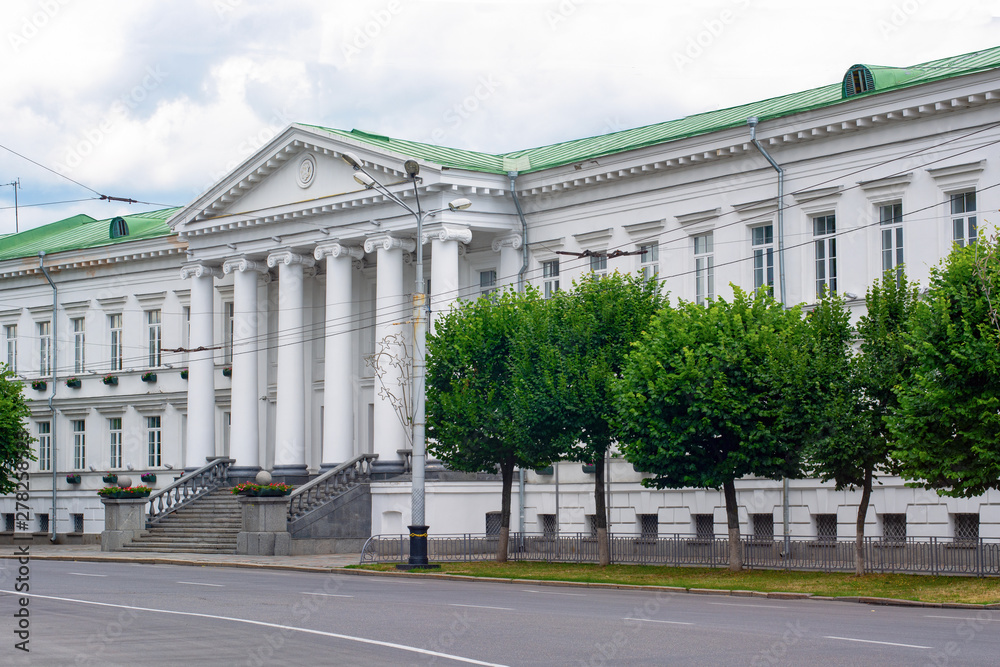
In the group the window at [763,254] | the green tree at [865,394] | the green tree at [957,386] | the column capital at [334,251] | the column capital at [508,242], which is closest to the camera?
the green tree at [957,386]

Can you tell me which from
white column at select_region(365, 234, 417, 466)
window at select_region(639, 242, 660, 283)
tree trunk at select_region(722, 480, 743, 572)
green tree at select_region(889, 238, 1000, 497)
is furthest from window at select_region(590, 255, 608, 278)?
green tree at select_region(889, 238, 1000, 497)

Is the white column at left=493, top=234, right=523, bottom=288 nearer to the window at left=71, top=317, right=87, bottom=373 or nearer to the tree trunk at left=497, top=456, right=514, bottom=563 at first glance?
the tree trunk at left=497, top=456, right=514, bottom=563

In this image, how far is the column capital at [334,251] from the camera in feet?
146

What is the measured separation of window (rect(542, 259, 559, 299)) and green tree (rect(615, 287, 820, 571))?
455 inches

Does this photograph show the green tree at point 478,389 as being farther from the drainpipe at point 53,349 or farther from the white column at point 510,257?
the drainpipe at point 53,349

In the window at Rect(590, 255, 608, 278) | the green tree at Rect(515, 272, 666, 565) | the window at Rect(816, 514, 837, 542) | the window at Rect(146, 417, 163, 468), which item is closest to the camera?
the green tree at Rect(515, 272, 666, 565)

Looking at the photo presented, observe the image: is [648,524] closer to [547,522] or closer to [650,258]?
[547,522]

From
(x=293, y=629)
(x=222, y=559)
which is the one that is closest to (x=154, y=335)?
(x=222, y=559)

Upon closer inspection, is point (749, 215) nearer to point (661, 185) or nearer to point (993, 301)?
point (661, 185)

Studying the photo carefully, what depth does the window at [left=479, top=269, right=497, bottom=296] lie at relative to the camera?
44594mm

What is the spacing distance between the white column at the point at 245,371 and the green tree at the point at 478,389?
1308cm

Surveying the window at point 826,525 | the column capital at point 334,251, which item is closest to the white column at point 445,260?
the column capital at point 334,251

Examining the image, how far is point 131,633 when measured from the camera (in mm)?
16031

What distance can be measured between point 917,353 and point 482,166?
2125 cm
